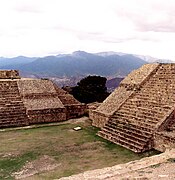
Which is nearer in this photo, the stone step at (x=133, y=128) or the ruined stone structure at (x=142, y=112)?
the ruined stone structure at (x=142, y=112)

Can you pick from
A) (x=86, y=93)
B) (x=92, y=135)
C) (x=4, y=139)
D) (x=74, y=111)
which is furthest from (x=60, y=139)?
(x=86, y=93)

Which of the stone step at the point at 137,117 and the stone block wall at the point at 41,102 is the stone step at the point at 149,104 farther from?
the stone block wall at the point at 41,102

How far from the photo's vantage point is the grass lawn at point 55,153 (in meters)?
11.1

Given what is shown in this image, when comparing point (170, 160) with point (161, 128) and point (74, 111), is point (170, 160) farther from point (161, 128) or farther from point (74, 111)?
point (74, 111)

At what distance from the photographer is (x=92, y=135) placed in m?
15.9

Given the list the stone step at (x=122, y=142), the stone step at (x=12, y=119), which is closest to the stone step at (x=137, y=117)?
the stone step at (x=122, y=142)

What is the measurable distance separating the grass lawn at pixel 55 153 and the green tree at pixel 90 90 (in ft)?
40.4

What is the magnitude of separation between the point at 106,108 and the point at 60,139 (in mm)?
3627

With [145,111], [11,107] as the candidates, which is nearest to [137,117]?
[145,111]

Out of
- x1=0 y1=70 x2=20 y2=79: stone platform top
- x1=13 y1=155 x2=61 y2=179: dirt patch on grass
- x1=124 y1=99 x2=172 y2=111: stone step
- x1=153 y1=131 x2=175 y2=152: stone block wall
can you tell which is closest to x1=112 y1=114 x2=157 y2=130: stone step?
x1=153 y1=131 x2=175 y2=152: stone block wall

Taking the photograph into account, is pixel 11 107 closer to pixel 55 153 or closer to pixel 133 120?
pixel 55 153

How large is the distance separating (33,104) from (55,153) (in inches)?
290

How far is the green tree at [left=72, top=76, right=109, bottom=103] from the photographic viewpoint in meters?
29.5

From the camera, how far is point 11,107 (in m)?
19.3
